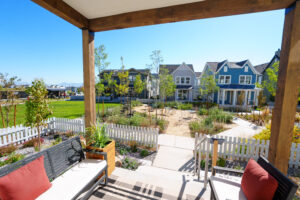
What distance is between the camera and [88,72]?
304 cm

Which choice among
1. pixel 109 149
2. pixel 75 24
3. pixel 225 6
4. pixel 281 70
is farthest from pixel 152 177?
pixel 75 24

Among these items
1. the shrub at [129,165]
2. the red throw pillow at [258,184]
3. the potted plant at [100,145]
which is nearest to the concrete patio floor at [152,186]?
the shrub at [129,165]

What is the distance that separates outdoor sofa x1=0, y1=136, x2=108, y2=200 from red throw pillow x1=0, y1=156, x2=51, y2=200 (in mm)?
98

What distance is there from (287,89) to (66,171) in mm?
4190

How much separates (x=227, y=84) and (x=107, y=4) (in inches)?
779

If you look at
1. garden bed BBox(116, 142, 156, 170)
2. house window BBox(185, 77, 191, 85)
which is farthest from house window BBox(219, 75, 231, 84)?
garden bed BBox(116, 142, 156, 170)

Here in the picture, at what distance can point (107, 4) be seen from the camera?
2385 mm

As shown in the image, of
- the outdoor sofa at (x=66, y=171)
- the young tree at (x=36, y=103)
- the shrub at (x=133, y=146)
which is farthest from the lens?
the shrub at (x=133, y=146)

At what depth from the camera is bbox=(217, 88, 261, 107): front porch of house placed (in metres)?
16.3

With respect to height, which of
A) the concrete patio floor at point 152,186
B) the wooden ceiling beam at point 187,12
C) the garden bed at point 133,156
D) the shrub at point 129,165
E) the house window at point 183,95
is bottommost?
the garden bed at point 133,156

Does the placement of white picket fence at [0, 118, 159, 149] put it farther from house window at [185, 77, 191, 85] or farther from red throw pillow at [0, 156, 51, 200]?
house window at [185, 77, 191, 85]

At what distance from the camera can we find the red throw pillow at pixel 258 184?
1397 millimetres

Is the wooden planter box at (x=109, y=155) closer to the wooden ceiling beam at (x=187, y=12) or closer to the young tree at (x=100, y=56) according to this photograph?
the wooden ceiling beam at (x=187, y=12)

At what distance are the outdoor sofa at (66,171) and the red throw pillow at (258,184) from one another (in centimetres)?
238
